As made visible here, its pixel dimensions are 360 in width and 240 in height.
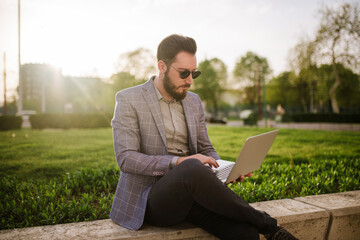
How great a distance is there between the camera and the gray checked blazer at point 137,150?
7.41ft

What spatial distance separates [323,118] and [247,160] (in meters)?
23.7

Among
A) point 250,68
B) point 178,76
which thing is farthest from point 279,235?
point 250,68

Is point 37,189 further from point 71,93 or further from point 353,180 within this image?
point 71,93

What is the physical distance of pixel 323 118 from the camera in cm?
2308

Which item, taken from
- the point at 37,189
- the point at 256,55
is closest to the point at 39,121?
the point at 37,189

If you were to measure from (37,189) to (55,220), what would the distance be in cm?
119

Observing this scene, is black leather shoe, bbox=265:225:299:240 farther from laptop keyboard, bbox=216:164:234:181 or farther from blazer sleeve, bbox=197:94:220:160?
blazer sleeve, bbox=197:94:220:160

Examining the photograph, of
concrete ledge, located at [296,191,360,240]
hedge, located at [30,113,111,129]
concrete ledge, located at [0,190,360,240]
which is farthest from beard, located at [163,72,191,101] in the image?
hedge, located at [30,113,111,129]

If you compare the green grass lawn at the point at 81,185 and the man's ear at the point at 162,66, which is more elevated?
the man's ear at the point at 162,66

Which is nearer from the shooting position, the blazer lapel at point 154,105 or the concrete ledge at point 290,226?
the concrete ledge at point 290,226

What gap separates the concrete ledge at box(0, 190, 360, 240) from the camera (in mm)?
2125

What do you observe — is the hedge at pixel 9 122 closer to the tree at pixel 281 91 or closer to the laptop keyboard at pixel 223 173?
the laptop keyboard at pixel 223 173

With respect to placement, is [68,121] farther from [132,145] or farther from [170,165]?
[170,165]

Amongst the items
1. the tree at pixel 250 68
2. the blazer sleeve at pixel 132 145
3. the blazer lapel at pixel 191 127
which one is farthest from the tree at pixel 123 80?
the tree at pixel 250 68
